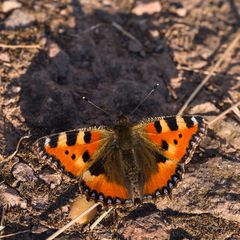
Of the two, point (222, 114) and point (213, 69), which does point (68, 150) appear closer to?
point (222, 114)

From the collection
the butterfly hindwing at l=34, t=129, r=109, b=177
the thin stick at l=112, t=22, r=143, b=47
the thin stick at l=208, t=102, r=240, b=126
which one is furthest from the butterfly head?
the thin stick at l=112, t=22, r=143, b=47

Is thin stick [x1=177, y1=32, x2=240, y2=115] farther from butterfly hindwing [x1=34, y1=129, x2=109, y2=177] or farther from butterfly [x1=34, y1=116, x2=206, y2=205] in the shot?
butterfly hindwing [x1=34, y1=129, x2=109, y2=177]

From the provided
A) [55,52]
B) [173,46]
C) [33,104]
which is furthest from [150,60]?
[33,104]

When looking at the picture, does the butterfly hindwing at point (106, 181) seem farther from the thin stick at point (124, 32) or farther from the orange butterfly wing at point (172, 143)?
the thin stick at point (124, 32)

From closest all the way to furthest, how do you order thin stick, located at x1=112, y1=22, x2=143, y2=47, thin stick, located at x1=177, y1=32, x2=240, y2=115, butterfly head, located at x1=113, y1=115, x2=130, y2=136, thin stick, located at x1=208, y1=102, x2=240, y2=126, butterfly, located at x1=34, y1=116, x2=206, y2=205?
butterfly, located at x1=34, y1=116, x2=206, y2=205 → butterfly head, located at x1=113, y1=115, x2=130, y2=136 → thin stick, located at x1=208, y1=102, x2=240, y2=126 → thin stick, located at x1=177, y1=32, x2=240, y2=115 → thin stick, located at x1=112, y1=22, x2=143, y2=47

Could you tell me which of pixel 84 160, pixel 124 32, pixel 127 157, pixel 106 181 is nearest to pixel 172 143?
pixel 127 157

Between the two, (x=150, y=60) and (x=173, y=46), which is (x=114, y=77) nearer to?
(x=150, y=60)

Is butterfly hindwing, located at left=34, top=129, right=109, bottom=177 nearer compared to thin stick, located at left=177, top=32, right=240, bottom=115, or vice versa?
butterfly hindwing, located at left=34, top=129, right=109, bottom=177

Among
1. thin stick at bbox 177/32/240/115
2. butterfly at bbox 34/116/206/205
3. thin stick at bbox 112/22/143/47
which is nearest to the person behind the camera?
butterfly at bbox 34/116/206/205

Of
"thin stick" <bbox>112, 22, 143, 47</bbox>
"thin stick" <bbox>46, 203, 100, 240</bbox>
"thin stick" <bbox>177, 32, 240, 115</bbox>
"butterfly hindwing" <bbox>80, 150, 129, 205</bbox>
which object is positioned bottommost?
"thin stick" <bbox>46, 203, 100, 240</bbox>
